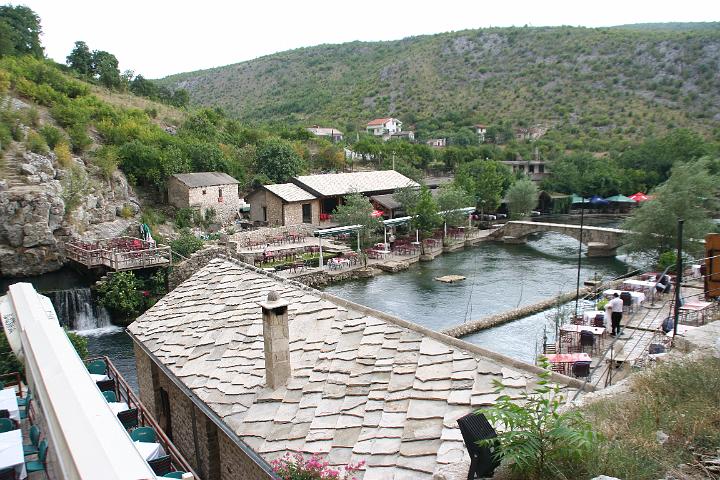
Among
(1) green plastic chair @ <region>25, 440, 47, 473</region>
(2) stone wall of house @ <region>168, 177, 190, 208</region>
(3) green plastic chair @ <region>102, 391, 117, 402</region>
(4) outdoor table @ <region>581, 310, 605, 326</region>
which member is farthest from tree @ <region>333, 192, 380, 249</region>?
(1) green plastic chair @ <region>25, 440, 47, 473</region>

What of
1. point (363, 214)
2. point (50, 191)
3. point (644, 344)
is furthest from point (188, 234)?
point (644, 344)

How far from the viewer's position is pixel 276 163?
1991 inches

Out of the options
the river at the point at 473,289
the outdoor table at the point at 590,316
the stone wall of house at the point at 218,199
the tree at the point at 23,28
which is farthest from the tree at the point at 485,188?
the tree at the point at 23,28

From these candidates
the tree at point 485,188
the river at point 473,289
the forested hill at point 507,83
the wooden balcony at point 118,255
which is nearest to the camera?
the river at point 473,289

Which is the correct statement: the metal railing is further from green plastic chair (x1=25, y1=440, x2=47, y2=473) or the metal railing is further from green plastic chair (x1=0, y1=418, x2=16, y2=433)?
green plastic chair (x1=0, y1=418, x2=16, y2=433)

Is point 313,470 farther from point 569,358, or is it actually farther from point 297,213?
point 297,213

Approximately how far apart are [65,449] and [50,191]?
28324 mm

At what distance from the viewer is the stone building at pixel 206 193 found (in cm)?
3934

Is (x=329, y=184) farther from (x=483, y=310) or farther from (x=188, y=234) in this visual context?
(x=483, y=310)

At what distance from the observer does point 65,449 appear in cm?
482

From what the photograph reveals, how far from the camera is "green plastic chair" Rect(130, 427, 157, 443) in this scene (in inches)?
360

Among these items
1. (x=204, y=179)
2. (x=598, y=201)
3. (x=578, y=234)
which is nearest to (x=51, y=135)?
(x=204, y=179)

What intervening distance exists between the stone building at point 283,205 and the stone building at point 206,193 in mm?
1854

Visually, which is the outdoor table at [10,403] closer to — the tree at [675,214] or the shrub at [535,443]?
the shrub at [535,443]
